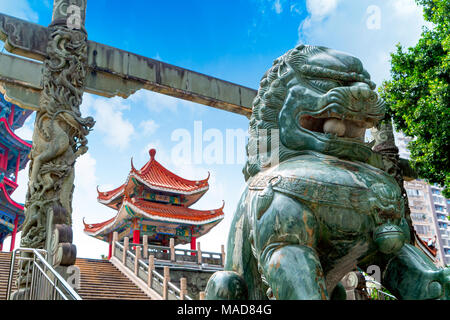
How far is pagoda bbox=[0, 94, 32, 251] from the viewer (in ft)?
58.1

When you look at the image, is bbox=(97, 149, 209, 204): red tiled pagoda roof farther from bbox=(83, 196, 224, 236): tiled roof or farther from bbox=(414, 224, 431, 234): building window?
bbox=(414, 224, 431, 234): building window

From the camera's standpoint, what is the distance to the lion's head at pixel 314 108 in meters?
1.99

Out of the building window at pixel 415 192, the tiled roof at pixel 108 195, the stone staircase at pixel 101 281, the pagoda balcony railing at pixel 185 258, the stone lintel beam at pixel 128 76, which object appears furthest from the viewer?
the building window at pixel 415 192

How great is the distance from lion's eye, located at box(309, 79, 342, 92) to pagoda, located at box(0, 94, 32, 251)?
17.6m

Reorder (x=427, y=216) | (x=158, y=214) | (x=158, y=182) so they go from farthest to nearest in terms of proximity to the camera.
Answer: (x=427, y=216) → (x=158, y=182) → (x=158, y=214)

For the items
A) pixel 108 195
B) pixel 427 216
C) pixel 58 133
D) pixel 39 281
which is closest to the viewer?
pixel 39 281

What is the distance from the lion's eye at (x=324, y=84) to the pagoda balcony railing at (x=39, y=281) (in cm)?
225

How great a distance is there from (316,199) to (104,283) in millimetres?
9489

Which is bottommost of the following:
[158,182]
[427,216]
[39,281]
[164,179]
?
[39,281]

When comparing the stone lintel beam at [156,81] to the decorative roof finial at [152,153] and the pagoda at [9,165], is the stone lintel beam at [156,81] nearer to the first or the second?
the pagoda at [9,165]

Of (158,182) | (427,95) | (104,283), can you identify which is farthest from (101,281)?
(158,182)

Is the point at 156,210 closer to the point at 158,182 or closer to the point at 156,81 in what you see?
the point at 158,182

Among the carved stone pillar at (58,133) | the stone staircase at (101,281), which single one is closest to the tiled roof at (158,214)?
the stone staircase at (101,281)

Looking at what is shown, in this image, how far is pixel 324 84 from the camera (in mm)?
2070
